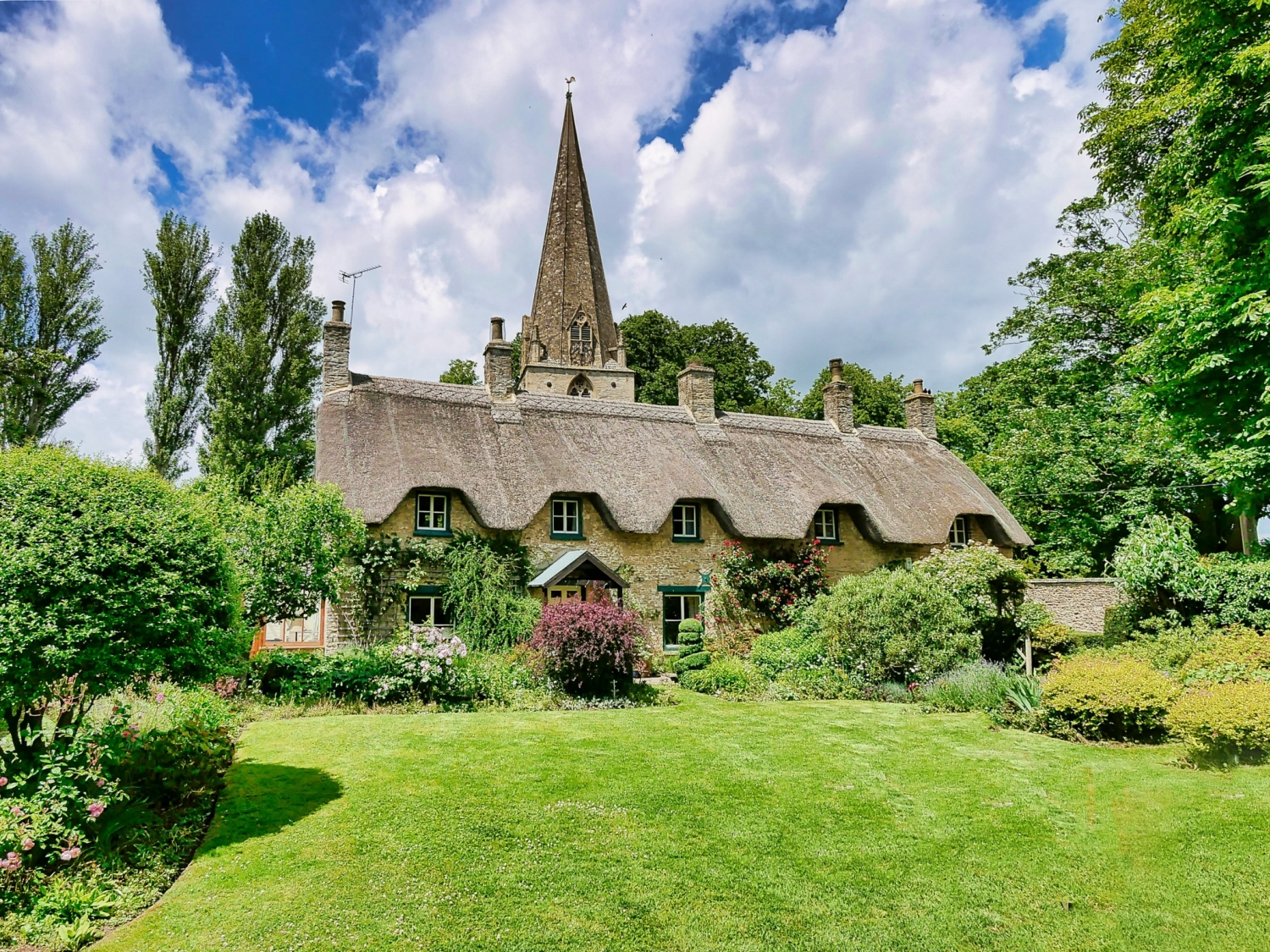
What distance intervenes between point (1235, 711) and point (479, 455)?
14.1 m

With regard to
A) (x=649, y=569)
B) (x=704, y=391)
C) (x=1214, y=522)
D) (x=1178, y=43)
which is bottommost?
(x=649, y=569)

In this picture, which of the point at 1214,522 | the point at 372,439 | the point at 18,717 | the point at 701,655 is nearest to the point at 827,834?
the point at 18,717

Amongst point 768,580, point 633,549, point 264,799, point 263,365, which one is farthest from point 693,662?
point 263,365

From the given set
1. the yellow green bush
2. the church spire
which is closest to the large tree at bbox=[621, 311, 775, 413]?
the church spire

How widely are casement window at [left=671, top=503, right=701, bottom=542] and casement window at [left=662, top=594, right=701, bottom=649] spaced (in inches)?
59.0

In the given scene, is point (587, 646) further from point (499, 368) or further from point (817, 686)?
point (499, 368)

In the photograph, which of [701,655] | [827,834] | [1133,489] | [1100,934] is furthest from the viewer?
[1133,489]

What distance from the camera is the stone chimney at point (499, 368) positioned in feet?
66.3

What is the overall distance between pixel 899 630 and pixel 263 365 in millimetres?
22529

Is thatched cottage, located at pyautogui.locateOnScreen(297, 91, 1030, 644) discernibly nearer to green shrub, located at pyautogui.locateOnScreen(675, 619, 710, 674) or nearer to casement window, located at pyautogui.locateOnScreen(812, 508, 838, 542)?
casement window, located at pyautogui.locateOnScreen(812, 508, 838, 542)

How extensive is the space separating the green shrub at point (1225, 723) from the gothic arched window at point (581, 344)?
1134 inches

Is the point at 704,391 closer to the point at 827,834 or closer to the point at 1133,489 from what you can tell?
the point at 1133,489

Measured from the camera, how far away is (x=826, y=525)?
21.1m

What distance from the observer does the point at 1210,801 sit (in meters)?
7.46
